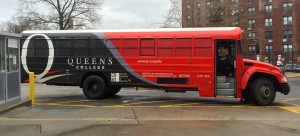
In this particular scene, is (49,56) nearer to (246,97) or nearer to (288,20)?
(246,97)

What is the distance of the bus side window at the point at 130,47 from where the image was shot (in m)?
14.3

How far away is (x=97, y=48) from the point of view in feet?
48.3

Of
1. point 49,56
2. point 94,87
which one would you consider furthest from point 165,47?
point 49,56

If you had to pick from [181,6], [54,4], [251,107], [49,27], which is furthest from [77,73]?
[49,27]

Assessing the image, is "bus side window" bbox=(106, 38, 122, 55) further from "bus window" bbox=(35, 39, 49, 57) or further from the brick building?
the brick building

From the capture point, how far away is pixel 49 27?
58188mm

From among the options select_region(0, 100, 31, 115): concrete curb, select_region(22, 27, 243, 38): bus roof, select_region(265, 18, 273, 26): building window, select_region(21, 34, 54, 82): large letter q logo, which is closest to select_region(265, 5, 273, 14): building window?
select_region(265, 18, 273, 26): building window

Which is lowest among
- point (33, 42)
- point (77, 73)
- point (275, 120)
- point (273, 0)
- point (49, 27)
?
point (275, 120)

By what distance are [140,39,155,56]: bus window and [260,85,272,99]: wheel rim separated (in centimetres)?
405

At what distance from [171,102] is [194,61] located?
1813 millimetres

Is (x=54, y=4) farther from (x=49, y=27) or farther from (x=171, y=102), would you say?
(x=171, y=102)

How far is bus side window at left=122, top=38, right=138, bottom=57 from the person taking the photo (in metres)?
14.3

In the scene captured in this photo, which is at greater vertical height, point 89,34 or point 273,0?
point 273,0

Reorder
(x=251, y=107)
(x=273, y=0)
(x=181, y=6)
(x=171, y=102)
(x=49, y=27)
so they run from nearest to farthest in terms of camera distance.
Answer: (x=251, y=107) < (x=171, y=102) < (x=181, y=6) < (x=49, y=27) < (x=273, y=0)
